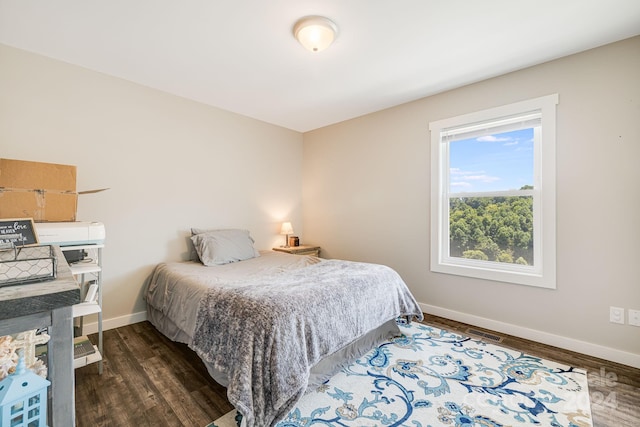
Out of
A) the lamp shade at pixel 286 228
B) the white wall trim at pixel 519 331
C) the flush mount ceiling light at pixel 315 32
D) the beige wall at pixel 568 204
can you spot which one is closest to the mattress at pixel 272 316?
the white wall trim at pixel 519 331

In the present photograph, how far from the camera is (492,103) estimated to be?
9.12 ft

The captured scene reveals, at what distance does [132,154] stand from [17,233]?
223cm

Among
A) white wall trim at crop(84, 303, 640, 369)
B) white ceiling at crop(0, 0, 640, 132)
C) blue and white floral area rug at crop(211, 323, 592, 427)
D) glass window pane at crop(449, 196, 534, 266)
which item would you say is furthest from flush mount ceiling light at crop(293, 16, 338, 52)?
white wall trim at crop(84, 303, 640, 369)

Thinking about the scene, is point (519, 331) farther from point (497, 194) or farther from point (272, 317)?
point (272, 317)

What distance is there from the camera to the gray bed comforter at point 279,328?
4.93 feet

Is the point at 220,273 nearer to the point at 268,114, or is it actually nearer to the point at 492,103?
the point at 268,114

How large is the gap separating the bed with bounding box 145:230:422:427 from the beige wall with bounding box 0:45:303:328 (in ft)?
1.28

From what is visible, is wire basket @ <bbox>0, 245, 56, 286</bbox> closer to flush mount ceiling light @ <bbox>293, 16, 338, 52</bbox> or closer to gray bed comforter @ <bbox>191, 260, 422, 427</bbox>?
gray bed comforter @ <bbox>191, 260, 422, 427</bbox>

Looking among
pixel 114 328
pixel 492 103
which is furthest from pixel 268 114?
pixel 114 328

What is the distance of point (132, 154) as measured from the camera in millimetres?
2924

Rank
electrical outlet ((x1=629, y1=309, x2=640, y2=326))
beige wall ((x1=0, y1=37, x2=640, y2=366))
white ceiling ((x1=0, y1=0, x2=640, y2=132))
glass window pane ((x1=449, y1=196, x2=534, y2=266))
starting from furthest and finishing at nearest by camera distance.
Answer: glass window pane ((x1=449, y1=196, x2=534, y2=266)), beige wall ((x1=0, y1=37, x2=640, y2=366)), electrical outlet ((x1=629, y1=309, x2=640, y2=326)), white ceiling ((x1=0, y1=0, x2=640, y2=132))

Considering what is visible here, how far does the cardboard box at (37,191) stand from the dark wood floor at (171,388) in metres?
1.18

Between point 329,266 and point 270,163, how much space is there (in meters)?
2.11

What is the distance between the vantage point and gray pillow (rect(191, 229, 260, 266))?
3012 millimetres
